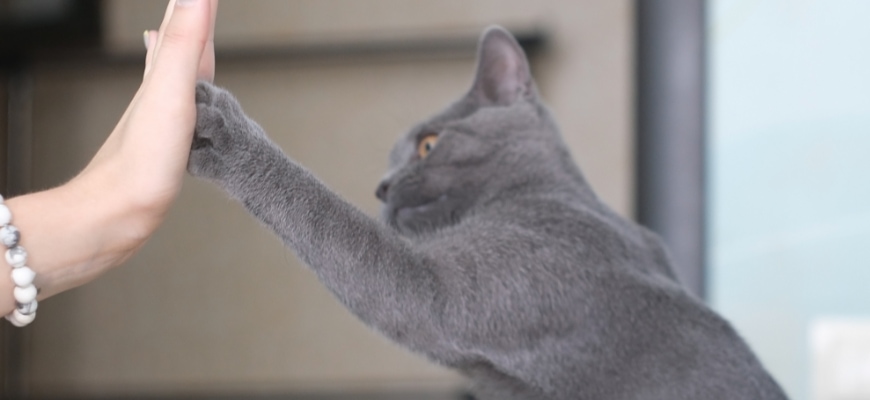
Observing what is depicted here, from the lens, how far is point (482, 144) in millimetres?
975

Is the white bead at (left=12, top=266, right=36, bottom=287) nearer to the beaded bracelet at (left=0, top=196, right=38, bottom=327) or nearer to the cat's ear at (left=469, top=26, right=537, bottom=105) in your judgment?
the beaded bracelet at (left=0, top=196, right=38, bottom=327)

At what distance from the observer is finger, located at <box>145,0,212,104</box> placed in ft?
2.14

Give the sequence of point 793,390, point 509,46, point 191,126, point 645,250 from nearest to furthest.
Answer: point 191,126 < point 645,250 < point 509,46 < point 793,390

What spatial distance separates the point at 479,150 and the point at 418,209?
0.10 meters

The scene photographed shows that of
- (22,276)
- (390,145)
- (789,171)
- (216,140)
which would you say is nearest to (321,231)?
(216,140)

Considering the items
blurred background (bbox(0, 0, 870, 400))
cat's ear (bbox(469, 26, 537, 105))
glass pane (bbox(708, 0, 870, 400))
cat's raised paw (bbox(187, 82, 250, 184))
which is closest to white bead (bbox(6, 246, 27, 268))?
cat's raised paw (bbox(187, 82, 250, 184))

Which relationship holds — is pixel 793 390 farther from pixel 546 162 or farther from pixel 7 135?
pixel 7 135

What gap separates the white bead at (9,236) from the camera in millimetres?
634

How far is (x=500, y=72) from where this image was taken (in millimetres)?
1038

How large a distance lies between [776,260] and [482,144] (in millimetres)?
1200

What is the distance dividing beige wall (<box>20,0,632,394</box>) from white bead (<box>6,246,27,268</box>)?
1.52 metres

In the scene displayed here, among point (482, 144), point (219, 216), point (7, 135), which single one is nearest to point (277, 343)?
point (219, 216)

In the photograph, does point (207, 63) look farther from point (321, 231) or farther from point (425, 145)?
point (425, 145)

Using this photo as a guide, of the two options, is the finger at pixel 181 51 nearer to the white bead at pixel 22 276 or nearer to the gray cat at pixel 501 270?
the gray cat at pixel 501 270
